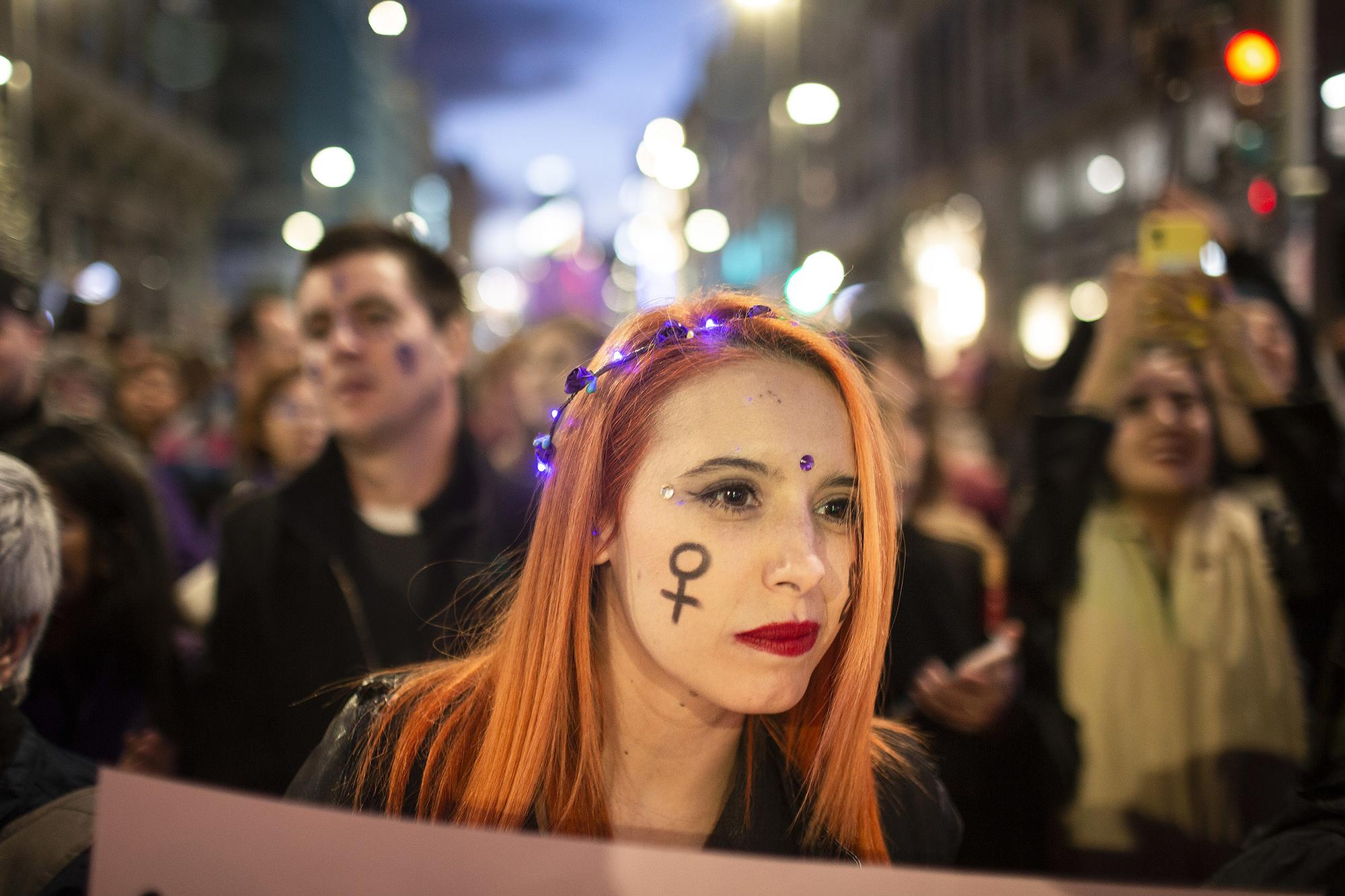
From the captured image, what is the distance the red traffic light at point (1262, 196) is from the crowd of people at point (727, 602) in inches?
105

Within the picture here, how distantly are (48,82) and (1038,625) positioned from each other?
25.8 m

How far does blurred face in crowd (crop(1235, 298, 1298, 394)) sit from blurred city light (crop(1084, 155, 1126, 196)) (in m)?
21.8

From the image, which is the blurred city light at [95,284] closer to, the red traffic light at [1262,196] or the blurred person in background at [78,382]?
the blurred person in background at [78,382]

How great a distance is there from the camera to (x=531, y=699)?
4.43 ft

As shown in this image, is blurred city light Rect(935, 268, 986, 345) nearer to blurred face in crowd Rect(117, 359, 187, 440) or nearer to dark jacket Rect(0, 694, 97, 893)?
blurred face in crowd Rect(117, 359, 187, 440)

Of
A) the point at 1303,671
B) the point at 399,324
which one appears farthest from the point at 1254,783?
the point at 399,324

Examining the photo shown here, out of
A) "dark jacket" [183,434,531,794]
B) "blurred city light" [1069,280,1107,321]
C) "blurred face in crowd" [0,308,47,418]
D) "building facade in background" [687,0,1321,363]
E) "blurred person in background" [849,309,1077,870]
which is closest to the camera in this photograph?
"blurred face in crowd" [0,308,47,418]

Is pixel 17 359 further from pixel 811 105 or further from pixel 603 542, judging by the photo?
pixel 811 105

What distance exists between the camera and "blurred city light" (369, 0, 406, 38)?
343 inches

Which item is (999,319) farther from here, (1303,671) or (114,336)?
(1303,671)

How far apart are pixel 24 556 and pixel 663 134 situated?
1219 cm

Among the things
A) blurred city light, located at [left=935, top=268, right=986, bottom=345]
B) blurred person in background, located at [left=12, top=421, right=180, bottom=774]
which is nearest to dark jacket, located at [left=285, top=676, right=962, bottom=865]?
blurred person in background, located at [left=12, top=421, right=180, bottom=774]

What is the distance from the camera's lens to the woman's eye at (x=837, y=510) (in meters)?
1.29

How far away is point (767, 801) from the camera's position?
1.45 metres
